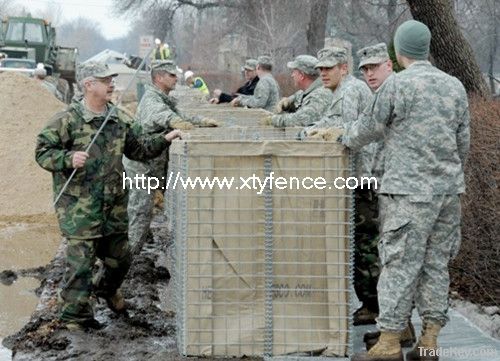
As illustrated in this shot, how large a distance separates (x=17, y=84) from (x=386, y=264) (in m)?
12.6

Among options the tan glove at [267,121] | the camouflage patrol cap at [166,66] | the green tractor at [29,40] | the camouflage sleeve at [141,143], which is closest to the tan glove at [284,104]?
the tan glove at [267,121]

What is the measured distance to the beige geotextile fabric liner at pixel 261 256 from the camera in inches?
225

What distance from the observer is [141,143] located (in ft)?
22.7

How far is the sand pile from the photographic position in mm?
13852

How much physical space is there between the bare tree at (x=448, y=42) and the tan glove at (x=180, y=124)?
4.94 meters

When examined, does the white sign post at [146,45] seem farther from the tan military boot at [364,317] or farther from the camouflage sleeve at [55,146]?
the tan military boot at [364,317]

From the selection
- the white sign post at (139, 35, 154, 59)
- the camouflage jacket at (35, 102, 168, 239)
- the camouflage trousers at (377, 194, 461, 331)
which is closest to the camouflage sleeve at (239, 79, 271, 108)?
the white sign post at (139, 35, 154, 59)

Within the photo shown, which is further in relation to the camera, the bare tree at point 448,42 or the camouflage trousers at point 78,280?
the bare tree at point 448,42

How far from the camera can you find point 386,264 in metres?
5.61

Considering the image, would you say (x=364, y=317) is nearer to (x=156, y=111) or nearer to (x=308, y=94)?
(x=308, y=94)

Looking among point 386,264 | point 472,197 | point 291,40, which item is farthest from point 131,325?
point 291,40

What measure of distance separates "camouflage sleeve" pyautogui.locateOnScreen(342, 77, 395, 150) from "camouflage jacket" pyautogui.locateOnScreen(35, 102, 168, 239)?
1.81 metres

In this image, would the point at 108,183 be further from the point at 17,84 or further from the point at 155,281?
the point at 17,84

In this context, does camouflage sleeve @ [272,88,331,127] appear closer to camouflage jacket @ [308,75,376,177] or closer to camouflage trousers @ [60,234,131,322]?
camouflage jacket @ [308,75,376,177]
